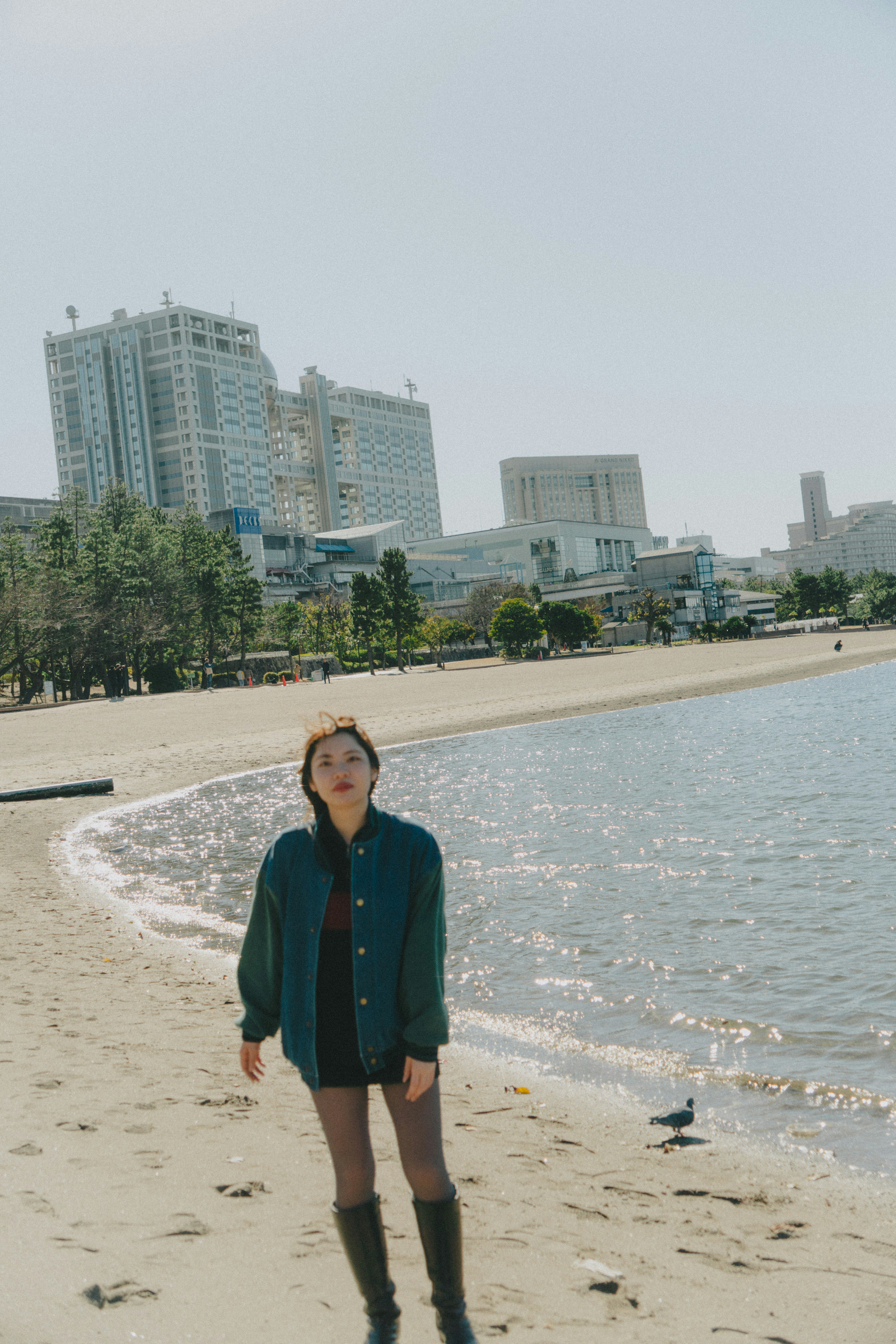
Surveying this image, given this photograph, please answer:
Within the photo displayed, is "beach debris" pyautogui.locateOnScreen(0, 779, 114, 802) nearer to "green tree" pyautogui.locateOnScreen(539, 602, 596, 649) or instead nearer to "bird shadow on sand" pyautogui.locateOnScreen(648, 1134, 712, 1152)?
"bird shadow on sand" pyautogui.locateOnScreen(648, 1134, 712, 1152)

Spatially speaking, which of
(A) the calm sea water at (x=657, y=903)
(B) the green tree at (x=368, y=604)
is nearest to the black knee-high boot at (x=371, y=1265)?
(A) the calm sea water at (x=657, y=903)

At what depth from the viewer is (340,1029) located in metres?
3.04

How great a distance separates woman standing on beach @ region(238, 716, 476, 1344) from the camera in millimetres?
3023

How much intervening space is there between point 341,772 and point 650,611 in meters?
107

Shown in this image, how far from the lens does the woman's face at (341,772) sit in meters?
3.08

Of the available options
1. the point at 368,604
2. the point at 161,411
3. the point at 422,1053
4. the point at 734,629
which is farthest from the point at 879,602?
the point at 422,1053

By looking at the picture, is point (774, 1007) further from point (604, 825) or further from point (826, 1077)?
point (604, 825)

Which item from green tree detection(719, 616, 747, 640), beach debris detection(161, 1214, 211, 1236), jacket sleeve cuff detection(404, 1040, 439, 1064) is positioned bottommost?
beach debris detection(161, 1214, 211, 1236)

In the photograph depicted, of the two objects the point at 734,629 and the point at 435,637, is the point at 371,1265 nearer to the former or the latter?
the point at 435,637

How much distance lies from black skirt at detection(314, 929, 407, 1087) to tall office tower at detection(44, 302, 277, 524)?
180m

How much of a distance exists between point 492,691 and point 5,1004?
42532 mm

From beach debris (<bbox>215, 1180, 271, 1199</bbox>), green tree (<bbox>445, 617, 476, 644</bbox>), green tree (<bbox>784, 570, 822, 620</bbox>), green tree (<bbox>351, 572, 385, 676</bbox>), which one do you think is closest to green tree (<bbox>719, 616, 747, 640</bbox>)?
green tree (<bbox>445, 617, 476, 644</bbox>)

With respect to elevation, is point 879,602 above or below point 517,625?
below

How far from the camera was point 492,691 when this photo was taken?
49.7 meters
